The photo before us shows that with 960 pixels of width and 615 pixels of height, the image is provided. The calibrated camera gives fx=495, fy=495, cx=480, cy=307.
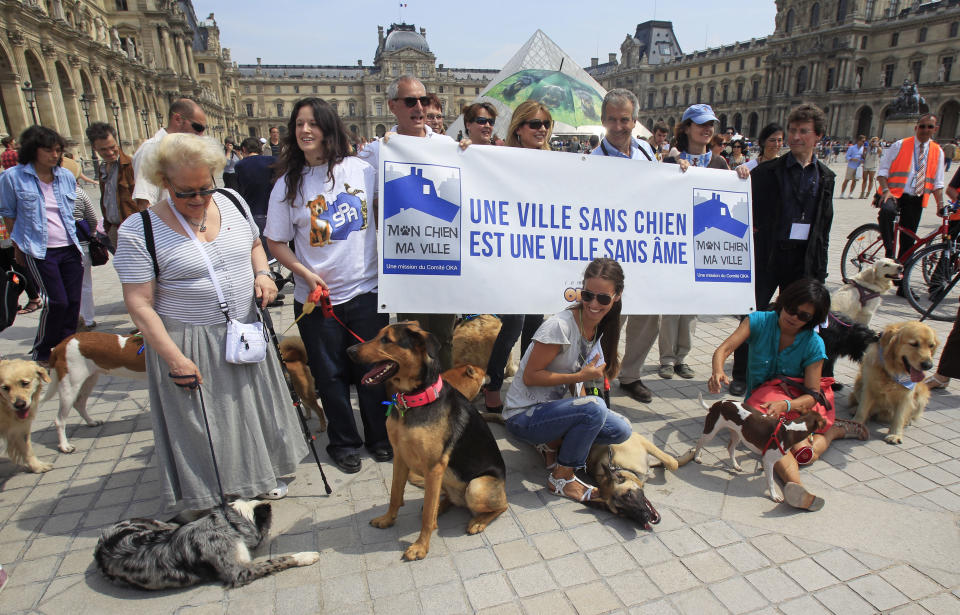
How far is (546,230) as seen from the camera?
13.7 feet

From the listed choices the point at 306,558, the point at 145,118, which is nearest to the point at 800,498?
the point at 306,558

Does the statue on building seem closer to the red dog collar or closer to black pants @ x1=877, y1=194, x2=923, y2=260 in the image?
black pants @ x1=877, y1=194, x2=923, y2=260

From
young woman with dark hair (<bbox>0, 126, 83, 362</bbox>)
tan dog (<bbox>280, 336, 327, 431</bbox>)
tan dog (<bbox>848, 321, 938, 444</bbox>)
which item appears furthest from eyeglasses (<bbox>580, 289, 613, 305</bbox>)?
young woman with dark hair (<bbox>0, 126, 83, 362</bbox>)

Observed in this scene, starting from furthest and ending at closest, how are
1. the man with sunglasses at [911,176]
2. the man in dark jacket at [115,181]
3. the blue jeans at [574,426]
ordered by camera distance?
1. the man with sunglasses at [911,176]
2. the man in dark jacket at [115,181]
3. the blue jeans at [574,426]

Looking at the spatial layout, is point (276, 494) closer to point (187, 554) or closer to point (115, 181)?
point (187, 554)

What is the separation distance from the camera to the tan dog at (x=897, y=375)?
3.97 metres

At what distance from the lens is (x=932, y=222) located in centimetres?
1445

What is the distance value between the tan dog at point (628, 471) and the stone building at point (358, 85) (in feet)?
397


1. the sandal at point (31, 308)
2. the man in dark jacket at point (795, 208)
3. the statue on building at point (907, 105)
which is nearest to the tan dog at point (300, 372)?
the man in dark jacket at point (795, 208)

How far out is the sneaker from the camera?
4.96 m

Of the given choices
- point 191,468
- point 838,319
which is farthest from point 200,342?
point 838,319

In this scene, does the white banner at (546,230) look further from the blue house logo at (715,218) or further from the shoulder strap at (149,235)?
the shoulder strap at (149,235)

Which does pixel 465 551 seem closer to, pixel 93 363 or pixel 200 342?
pixel 200 342

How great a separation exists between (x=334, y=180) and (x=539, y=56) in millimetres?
10235
